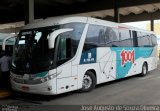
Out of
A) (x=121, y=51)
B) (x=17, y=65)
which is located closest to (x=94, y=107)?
(x=17, y=65)

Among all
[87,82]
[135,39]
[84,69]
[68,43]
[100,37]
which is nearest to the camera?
[68,43]

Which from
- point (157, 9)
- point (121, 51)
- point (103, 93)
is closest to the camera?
point (103, 93)

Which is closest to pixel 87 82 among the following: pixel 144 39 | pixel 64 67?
pixel 64 67

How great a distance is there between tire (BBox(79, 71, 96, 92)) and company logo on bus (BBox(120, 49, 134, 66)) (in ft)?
9.42

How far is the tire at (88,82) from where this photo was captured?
1124 cm

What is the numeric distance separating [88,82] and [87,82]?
0.14 ft

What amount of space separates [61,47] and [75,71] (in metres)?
1.16

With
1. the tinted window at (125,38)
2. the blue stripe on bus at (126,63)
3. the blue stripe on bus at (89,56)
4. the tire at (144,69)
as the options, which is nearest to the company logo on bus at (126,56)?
the blue stripe on bus at (126,63)

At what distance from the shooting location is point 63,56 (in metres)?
9.98

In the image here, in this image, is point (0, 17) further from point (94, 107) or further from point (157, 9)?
point (94, 107)

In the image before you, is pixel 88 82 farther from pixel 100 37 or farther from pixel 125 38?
pixel 125 38

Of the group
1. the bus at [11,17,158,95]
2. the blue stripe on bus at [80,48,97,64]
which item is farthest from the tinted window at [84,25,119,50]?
the blue stripe on bus at [80,48,97,64]

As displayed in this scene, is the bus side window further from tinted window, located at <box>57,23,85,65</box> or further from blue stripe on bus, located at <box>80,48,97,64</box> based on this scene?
tinted window, located at <box>57,23,85,65</box>

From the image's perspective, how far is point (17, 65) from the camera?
34.0ft
